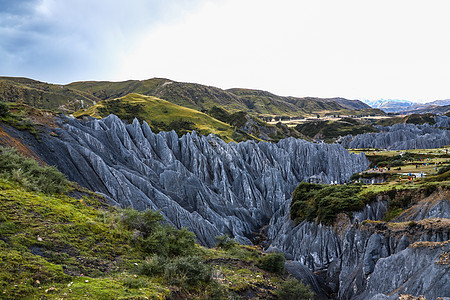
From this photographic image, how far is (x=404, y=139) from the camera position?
10862 centimetres

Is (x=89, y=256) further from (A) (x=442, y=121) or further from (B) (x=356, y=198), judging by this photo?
(A) (x=442, y=121)

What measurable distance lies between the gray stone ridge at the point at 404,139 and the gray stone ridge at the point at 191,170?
4104cm

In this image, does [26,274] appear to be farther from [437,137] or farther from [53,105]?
[53,105]

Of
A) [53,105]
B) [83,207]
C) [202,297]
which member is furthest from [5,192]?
[53,105]

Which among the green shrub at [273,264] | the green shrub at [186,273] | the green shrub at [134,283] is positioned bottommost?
the green shrub at [273,264]

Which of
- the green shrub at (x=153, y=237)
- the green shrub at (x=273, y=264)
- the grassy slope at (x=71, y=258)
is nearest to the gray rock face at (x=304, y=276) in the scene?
the green shrub at (x=273, y=264)

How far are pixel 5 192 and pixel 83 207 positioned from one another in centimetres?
370

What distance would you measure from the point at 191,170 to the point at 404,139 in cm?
10903

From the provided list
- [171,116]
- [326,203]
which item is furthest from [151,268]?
[171,116]

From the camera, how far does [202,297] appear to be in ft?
28.3

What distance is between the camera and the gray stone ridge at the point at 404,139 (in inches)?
3666

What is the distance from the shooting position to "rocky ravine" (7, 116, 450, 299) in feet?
54.2

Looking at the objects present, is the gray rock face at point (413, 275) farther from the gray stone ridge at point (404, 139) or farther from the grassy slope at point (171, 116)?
the gray stone ridge at point (404, 139)

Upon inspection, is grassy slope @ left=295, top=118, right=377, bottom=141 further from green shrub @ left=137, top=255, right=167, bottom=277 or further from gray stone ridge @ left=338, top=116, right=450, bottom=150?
green shrub @ left=137, top=255, right=167, bottom=277
